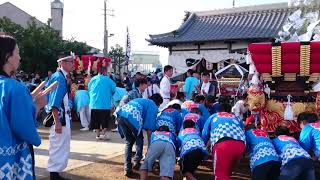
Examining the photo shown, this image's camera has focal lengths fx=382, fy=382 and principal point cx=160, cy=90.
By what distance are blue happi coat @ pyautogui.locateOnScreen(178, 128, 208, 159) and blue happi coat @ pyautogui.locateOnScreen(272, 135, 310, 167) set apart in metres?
0.96

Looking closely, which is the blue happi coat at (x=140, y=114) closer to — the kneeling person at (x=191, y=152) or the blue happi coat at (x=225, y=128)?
the kneeling person at (x=191, y=152)

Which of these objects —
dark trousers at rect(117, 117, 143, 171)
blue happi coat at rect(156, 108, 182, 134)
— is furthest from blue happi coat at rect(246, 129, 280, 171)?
dark trousers at rect(117, 117, 143, 171)

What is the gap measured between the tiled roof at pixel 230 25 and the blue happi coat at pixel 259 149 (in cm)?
1107

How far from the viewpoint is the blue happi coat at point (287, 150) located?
4.43 meters

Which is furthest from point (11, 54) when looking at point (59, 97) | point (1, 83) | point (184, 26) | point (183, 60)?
point (184, 26)

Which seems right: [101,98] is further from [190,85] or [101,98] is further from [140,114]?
[140,114]

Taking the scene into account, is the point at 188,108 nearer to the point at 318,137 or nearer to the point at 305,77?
the point at 305,77

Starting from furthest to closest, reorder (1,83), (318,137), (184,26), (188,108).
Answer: (184,26) < (188,108) < (318,137) < (1,83)

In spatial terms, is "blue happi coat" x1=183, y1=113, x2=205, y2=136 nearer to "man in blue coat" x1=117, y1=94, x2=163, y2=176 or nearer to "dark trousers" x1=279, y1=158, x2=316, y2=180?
"man in blue coat" x1=117, y1=94, x2=163, y2=176

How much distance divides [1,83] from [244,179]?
167 inches

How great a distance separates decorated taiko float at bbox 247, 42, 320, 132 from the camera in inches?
229

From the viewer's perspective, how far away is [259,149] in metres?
4.73

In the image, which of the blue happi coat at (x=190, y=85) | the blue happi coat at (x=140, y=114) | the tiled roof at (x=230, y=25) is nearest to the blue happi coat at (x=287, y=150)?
the blue happi coat at (x=140, y=114)

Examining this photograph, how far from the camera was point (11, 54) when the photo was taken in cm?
261
